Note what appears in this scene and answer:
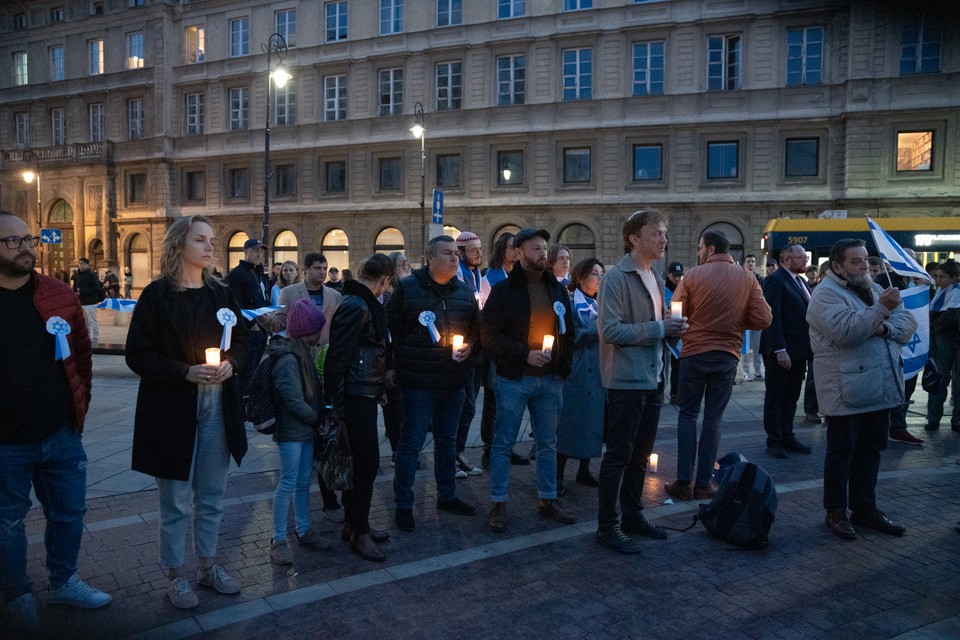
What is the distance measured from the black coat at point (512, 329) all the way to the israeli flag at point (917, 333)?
3.60 metres

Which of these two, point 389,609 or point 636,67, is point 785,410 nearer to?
point 389,609

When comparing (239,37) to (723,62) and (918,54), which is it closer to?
(723,62)

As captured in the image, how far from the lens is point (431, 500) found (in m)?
5.46

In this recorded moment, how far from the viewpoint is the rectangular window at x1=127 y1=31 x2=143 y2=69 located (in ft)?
120

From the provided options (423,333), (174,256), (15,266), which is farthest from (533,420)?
(15,266)

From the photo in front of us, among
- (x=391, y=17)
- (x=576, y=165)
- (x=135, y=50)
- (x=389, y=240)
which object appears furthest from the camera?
(x=135, y=50)

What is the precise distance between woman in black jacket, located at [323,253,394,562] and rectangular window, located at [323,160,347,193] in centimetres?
2905

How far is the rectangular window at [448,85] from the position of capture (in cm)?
3005

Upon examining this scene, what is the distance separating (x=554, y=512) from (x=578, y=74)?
26182 millimetres

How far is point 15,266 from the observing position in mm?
3258

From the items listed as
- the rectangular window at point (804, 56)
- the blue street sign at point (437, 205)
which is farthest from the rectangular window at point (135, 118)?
the rectangular window at point (804, 56)

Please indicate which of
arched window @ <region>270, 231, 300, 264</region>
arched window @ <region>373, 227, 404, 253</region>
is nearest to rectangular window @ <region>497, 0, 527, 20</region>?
arched window @ <region>373, 227, 404, 253</region>

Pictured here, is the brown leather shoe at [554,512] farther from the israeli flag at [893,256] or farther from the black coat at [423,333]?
the israeli flag at [893,256]

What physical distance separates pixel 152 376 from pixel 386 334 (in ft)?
4.84
